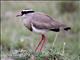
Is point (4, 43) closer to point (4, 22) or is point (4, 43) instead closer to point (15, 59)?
point (4, 22)

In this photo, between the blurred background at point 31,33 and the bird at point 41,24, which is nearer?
the bird at point 41,24

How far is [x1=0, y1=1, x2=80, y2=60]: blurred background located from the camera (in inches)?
369

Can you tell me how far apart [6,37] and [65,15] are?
2.47m

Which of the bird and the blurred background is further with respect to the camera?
the blurred background

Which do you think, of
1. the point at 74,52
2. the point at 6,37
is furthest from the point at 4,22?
the point at 74,52

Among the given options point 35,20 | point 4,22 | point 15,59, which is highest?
point 35,20

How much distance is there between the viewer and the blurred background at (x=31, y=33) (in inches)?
369

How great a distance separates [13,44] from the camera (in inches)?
371

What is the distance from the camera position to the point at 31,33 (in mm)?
10680

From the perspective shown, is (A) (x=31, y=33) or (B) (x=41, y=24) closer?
(B) (x=41, y=24)

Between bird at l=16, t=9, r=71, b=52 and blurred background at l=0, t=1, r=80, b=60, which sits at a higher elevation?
bird at l=16, t=9, r=71, b=52

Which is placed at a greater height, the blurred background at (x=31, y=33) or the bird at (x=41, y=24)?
the bird at (x=41, y=24)

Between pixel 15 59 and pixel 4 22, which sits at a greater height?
pixel 15 59

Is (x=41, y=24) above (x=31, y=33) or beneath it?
above
